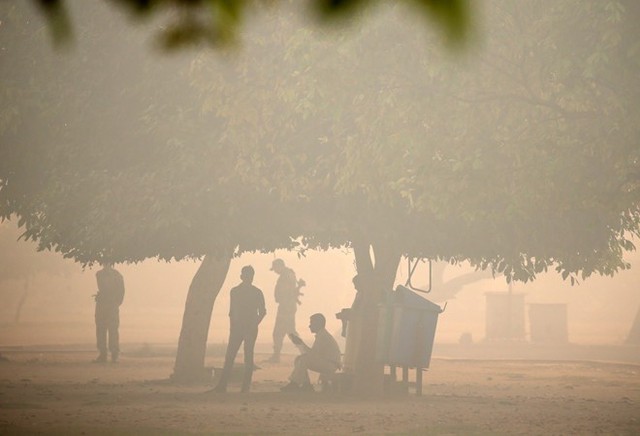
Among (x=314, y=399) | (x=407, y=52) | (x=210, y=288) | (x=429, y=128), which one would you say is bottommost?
(x=314, y=399)

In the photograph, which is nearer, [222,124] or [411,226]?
[222,124]

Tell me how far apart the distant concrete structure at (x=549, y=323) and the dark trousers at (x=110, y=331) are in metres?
21.2

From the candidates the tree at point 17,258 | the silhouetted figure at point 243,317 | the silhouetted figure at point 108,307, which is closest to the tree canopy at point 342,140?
the silhouetted figure at point 243,317

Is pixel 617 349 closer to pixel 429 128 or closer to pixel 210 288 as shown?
pixel 210 288

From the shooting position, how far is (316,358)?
16578mm

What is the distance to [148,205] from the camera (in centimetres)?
1558

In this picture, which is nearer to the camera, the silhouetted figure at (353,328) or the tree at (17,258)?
the silhouetted figure at (353,328)

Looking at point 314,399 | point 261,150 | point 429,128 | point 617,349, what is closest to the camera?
point 429,128

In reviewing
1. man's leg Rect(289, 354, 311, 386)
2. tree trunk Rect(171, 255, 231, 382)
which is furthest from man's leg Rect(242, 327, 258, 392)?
tree trunk Rect(171, 255, 231, 382)

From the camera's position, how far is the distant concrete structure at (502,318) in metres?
42.6

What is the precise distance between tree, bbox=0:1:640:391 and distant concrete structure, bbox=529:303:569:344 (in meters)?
23.5

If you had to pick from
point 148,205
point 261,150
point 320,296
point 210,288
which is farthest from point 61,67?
point 320,296

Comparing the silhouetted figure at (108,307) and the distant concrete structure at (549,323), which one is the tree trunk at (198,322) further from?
the distant concrete structure at (549,323)

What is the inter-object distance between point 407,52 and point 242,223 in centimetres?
448
